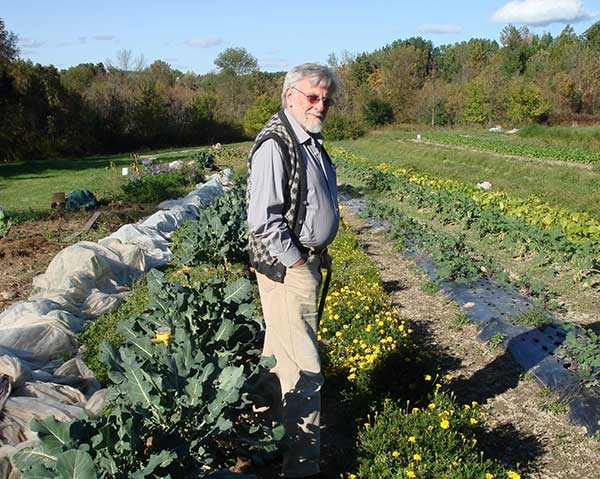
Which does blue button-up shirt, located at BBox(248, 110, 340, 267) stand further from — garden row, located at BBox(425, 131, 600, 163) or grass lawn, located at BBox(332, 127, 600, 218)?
garden row, located at BBox(425, 131, 600, 163)

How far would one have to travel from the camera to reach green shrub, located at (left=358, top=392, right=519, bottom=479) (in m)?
3.05

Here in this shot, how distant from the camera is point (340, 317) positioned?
5.33 metres

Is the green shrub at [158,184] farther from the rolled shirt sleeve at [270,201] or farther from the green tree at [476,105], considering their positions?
the green tree at [476,105]

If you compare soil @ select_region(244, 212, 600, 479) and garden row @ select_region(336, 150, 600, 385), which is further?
garden row @ select_region(336, 150, 600, 385)

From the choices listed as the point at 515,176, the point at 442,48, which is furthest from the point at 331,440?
the point at 442,48

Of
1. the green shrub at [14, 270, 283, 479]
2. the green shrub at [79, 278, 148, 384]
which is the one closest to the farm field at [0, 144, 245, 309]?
the green shrub at [79, 278, 148, 384]

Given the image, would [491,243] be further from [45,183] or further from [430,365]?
[45,183]

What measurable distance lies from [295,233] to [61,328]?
9.41ft

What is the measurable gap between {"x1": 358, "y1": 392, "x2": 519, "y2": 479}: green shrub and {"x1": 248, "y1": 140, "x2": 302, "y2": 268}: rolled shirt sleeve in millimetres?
1209

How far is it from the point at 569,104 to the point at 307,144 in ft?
160

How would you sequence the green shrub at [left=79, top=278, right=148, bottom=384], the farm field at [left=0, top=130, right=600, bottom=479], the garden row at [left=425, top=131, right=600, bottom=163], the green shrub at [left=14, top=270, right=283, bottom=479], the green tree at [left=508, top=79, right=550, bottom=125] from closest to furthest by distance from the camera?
the green shrub at [left=14, top=270, right=283, bottom=479] → the farm field at [left=0, top=130, right=600, bottom=479] → the green shrub at [left=79, top=278, right=148, bottom=384] → the garden row at [left=425, top=131, right=600, bottom=163] → the green tree at [left=508, top=79, right=550, bottom=125]

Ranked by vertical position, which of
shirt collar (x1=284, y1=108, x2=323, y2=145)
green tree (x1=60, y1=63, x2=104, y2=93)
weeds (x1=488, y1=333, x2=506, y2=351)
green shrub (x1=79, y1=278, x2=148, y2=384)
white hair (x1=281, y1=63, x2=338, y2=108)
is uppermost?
green tree (x1=60, y1=63, x2=104, y2=93)

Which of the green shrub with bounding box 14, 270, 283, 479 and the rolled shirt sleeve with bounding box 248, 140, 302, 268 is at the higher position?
the rolled shirt sleeve with bounding box 248, 140, 302, 268

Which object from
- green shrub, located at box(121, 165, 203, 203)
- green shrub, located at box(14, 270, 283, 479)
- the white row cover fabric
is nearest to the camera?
green shrub, located at box(14, 270, 283, 479)
